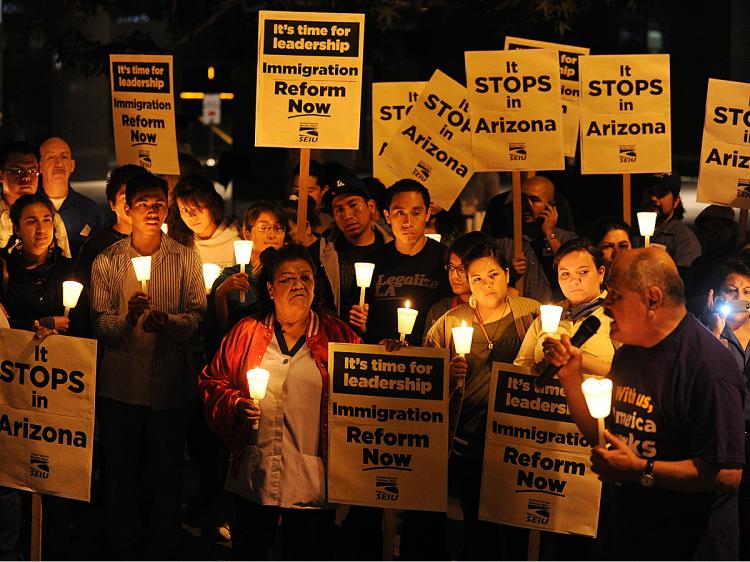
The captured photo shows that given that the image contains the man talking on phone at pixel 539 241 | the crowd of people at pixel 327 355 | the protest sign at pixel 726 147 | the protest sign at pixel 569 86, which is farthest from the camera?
the protest sign at pixel 569 86

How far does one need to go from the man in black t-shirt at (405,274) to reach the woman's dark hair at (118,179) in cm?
155

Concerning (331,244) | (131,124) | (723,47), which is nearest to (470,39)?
(723,47)

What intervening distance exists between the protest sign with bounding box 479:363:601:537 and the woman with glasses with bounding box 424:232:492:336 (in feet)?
2.99

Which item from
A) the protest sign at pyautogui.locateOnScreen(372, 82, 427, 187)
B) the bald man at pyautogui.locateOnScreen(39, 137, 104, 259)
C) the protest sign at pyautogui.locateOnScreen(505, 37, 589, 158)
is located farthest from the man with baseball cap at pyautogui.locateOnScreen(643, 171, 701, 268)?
the bald man at pyautogui.locateOnScreen(39, 137, 104, 259)

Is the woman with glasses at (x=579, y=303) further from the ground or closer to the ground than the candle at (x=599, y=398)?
further from the ground

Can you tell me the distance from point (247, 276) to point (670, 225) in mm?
3880

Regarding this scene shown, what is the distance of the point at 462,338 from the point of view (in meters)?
6.57

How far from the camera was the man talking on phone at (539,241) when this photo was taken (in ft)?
30.8

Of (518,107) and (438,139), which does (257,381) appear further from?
(438,139)

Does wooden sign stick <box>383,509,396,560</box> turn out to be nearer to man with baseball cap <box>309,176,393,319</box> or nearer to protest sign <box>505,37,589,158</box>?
man with baseball cap <box>309,176,393,319</box>

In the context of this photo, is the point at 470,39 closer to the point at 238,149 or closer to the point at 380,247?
the point at 238,149

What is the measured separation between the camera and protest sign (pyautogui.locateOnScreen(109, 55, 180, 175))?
1034 centimetres

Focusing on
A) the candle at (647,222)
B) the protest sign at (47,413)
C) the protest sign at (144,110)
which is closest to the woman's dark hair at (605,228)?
the candle at (647,222)

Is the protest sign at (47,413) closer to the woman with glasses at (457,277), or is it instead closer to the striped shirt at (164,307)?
the striped shirt at (164,307)
